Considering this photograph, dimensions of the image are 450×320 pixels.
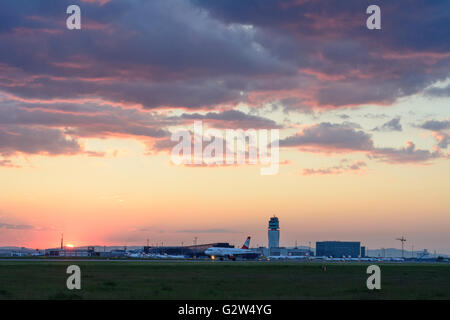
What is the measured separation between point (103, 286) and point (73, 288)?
4.49 m

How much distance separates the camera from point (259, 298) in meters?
52.3
